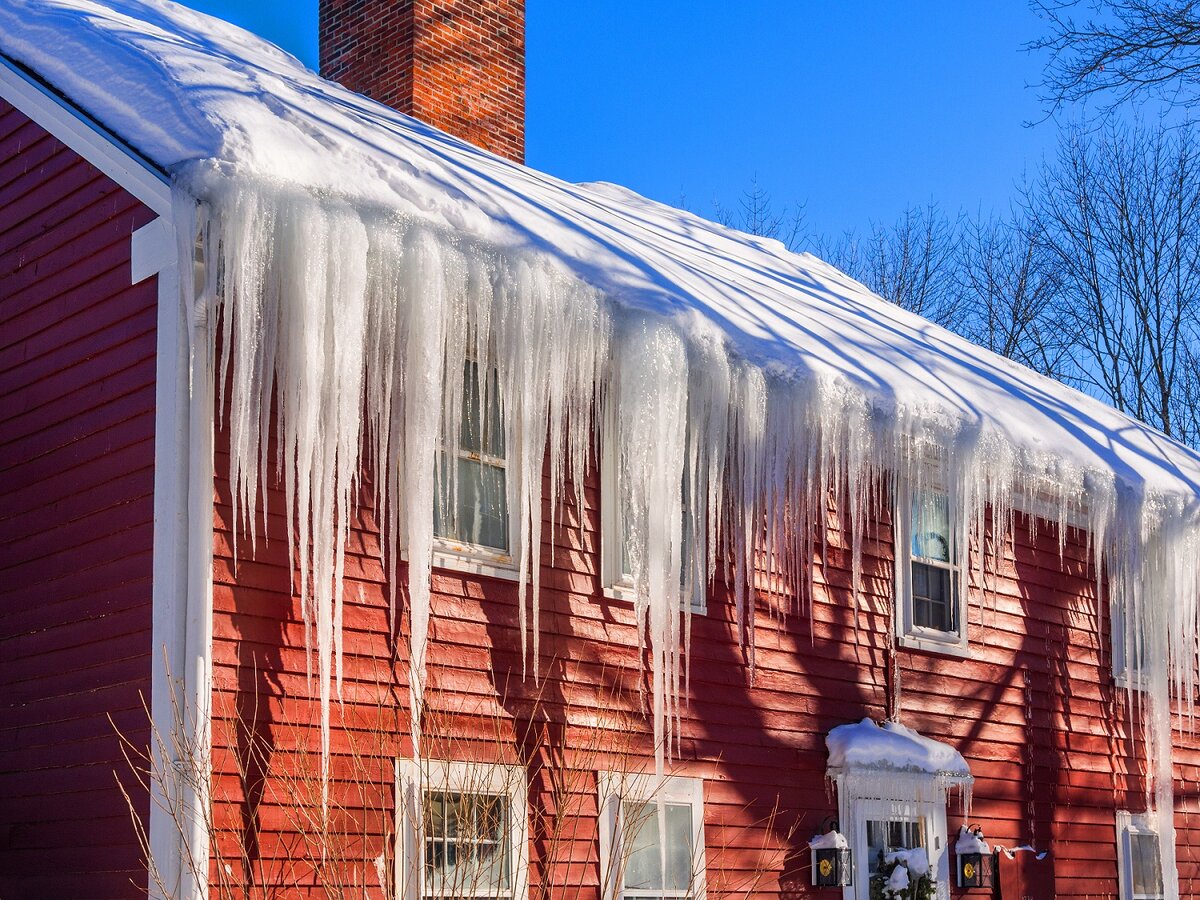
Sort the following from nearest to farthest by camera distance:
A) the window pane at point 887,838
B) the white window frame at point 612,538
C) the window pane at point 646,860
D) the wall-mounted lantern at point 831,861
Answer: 1. the window pane at point 646,860
2. the white window frame at point 612,538
3. the wall-mounted lantern at point 831,861
4. the window pane at point 887,838

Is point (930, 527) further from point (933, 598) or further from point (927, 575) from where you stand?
point (933, 598)

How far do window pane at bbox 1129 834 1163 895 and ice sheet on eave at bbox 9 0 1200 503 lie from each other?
305 centimetres

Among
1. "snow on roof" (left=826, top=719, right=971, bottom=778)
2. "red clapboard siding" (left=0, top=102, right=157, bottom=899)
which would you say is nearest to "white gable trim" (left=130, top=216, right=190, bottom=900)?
"red clapboard siding" (left=0, top=102, right=157, bottom=899)

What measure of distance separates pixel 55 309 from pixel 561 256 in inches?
105

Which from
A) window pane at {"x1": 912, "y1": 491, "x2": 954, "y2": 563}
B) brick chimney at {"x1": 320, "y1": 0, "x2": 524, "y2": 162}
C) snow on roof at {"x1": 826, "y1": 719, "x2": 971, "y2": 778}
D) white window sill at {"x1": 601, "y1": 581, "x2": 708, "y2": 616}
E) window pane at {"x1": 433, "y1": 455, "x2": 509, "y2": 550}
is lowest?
snow on roof at {"x1": 826, "y1": 719, "x2": 971, "y2": 778}

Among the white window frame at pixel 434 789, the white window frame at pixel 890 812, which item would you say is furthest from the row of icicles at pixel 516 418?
the white window frame at pixel 890 812

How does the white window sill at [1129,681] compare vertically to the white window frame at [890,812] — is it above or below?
above

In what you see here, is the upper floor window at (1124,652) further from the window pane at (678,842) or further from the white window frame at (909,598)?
the window pane at (678,842)

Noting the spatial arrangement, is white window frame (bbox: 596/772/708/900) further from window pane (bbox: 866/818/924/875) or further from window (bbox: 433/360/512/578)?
window pane (bbox: 866/818/924/875)

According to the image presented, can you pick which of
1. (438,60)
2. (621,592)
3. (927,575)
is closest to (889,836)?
(927,575)

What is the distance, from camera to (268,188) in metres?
6.73

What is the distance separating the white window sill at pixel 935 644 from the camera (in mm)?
11141

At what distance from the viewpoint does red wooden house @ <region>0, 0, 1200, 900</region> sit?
6.91m

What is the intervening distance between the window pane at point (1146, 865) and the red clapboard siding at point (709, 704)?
233mm
